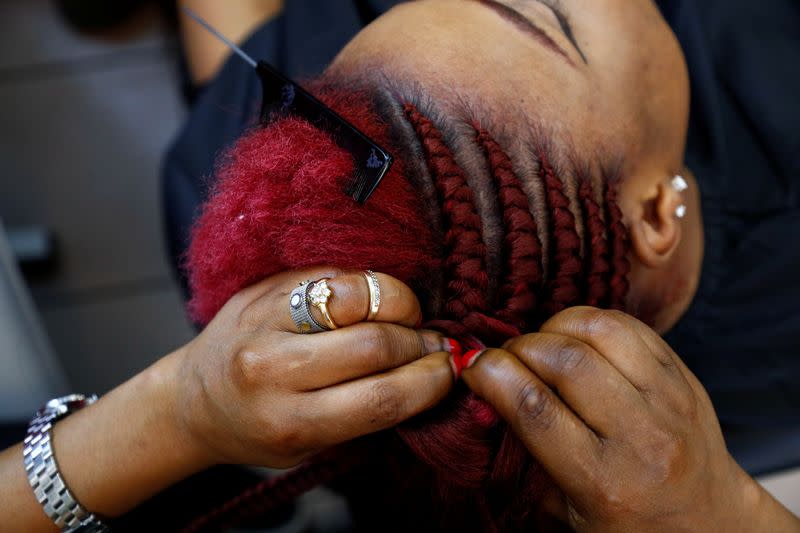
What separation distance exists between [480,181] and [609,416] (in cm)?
27

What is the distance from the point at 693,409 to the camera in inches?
23.5

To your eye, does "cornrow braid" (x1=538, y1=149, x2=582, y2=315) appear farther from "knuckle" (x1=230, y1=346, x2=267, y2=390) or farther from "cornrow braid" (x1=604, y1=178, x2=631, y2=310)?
"knuckle" (x1=230, y1=346, x2=267, y2=390)

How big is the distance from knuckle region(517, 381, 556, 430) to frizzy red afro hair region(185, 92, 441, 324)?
17cm

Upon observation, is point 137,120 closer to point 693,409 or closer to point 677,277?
point 677,277

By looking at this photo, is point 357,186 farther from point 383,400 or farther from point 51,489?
point 51,489

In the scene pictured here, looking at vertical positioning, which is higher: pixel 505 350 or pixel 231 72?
pixel 231 72

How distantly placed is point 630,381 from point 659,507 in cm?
11

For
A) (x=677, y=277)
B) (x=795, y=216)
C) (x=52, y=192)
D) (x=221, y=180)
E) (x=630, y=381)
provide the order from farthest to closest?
(x=52, y=192) < (x=795, y=216) < (x=677, y=277) < (x=221, y=180) < (x=630, y=381)

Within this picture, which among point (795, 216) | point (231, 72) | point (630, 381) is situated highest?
point (231, 72)

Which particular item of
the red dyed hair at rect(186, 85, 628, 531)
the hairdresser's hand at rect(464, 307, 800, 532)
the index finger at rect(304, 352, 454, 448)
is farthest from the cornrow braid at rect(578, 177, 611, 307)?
the index finger at rect(304, 352, 454, 448)

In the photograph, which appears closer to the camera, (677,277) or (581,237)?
(581,237)

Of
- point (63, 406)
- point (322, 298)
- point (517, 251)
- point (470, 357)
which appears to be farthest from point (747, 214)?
point (63, 406)

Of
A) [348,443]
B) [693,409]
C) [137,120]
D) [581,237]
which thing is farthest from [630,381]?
[137,120]

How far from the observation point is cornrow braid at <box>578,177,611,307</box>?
73 centimetres
